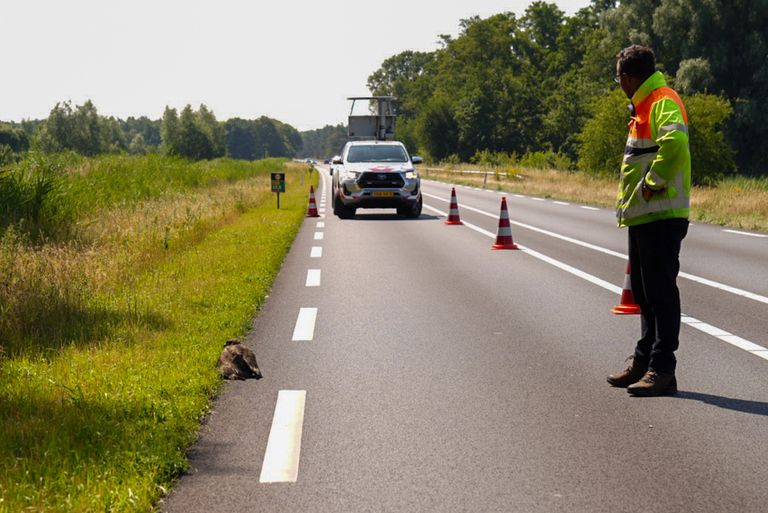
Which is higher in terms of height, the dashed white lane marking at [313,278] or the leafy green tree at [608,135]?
the leafy green tree at [608,135]

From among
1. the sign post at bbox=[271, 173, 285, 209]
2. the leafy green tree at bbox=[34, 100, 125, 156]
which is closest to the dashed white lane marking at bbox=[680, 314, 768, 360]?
the sign post at bbox=[271, 173, 285, 209]

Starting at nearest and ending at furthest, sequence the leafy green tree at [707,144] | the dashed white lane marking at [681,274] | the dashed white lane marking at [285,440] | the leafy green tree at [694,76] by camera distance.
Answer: the dashed white lane marking at [285,440], the dashed white lane marking at [681,274], the leafy green tree at [707,144], the leafy green tree at [694,76]

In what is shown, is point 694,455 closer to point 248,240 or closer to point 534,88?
point 248,240

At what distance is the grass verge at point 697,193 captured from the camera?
1978cm

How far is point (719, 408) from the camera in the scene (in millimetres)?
4945

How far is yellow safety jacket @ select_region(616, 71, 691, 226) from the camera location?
521 centimetres

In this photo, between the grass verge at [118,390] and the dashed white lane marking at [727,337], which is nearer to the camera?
the grass verge at [118,390]

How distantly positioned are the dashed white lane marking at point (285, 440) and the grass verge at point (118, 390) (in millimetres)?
395

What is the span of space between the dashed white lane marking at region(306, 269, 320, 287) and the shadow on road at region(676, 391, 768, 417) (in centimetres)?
545

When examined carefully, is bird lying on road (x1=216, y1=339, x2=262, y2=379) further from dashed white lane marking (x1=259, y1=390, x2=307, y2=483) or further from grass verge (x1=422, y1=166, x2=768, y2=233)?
grass verge (x1=422, y1=166, x2=768, y2=233)

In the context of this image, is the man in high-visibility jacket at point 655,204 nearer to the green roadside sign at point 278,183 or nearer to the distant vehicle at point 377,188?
the distant vehicle at point 377,188

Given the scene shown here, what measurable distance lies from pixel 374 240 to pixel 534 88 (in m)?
75.9

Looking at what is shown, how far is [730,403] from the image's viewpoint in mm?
5039

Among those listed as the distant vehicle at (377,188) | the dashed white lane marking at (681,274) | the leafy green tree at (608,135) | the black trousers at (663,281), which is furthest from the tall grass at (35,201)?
the leafy green tree at (608,135)
